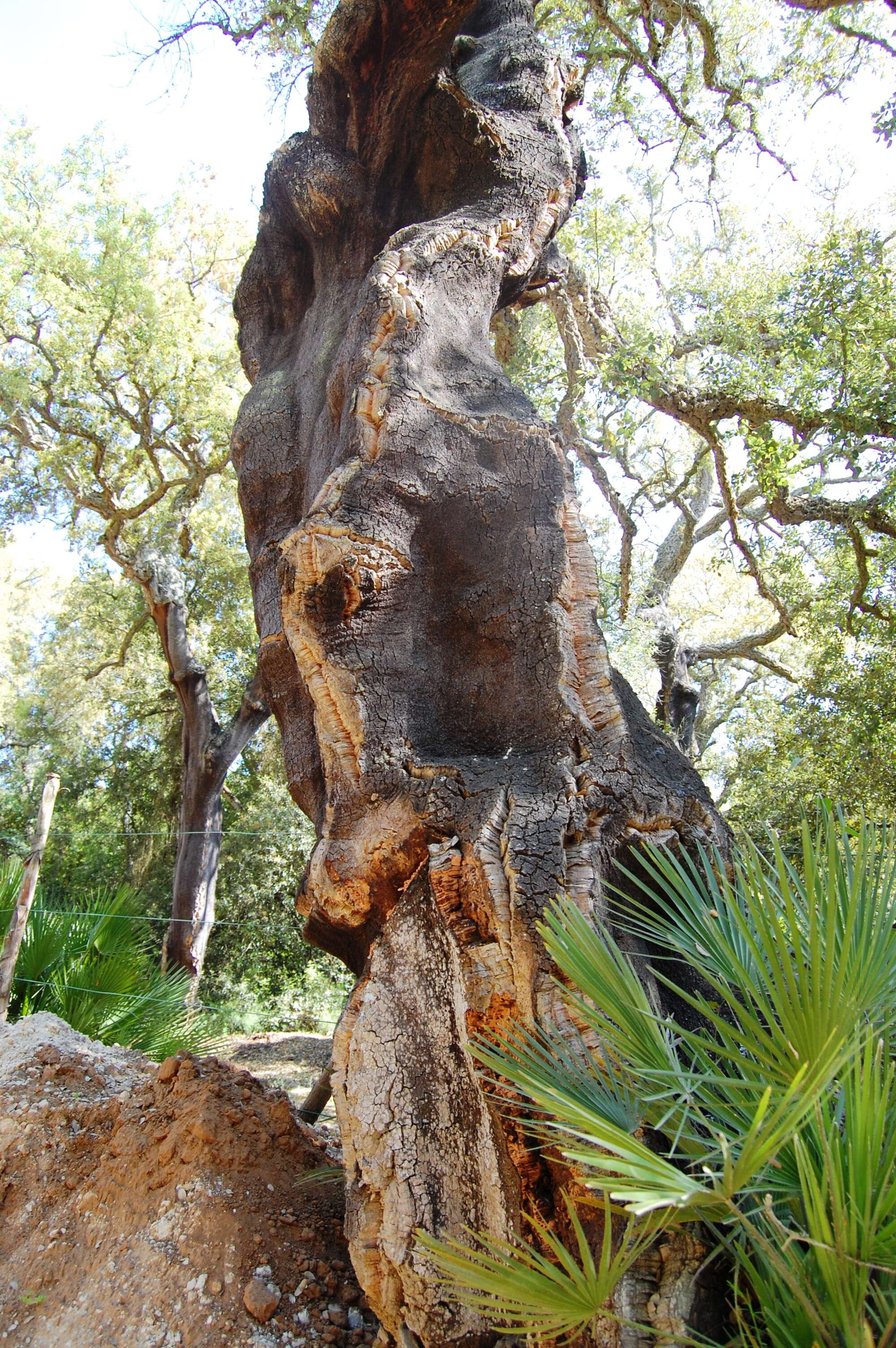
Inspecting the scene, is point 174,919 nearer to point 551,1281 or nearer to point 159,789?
point 159,789

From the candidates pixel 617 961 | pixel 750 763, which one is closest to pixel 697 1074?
pixel 617 961

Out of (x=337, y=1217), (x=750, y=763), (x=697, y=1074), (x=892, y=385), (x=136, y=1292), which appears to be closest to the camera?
(x=697, y=1074)

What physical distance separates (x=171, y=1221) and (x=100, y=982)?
2.76 m

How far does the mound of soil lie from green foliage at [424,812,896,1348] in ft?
2.22

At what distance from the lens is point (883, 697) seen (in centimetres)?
837

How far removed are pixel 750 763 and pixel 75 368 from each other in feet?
31.0

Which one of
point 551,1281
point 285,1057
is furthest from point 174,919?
point 551,1281

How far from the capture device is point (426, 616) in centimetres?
285

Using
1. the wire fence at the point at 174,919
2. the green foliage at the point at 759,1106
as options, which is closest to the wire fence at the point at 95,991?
the wire fence at the point at 174,919

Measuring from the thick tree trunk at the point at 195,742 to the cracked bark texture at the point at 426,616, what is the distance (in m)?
6.10

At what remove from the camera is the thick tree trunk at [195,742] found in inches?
380

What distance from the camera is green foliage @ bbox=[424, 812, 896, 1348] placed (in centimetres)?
116

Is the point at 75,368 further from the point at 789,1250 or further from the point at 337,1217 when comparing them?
the point at 789,1250

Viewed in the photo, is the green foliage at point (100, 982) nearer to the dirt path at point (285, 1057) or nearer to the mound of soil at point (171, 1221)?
the dirt path at point (285, 1057)
